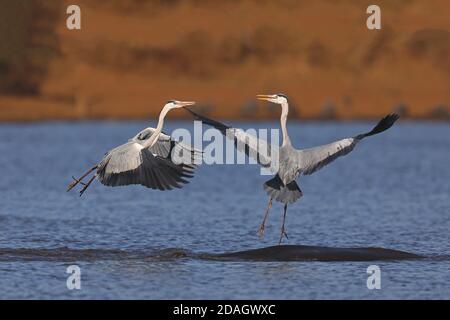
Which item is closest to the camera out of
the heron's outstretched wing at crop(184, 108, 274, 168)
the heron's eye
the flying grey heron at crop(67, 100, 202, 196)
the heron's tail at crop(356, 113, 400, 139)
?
the heron's tail at crop(356, 113, 400, 139)

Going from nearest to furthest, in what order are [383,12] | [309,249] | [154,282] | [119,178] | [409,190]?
[154,282] < [119,178] < [309,249] < [409,190] < [383,12]

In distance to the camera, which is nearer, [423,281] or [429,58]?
[423,281]

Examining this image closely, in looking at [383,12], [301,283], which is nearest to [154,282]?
[301,283]

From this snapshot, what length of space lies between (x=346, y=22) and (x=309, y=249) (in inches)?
1791

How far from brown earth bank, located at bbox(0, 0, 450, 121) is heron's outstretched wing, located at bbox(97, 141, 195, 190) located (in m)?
34.4

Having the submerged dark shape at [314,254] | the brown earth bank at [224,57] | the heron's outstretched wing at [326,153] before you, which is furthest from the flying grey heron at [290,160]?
the brown earth bank at [224,57]

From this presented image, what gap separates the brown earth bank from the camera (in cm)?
5284

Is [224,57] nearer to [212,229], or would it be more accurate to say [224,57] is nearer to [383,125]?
[212,229]

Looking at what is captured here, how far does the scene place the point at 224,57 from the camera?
5841cm

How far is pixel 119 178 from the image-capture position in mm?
15547

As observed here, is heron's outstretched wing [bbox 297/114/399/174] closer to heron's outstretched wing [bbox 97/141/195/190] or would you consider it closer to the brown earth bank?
heron's outstretched wing [bbox 97/141/195/190]

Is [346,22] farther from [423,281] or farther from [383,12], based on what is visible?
Answer: [423,281]

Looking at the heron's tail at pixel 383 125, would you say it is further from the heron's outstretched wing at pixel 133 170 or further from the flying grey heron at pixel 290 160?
the heron's outstretched wing at pixel 133 170

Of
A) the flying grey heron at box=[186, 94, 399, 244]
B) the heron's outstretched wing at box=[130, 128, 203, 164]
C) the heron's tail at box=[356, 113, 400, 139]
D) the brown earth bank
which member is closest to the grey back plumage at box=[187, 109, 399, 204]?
the flying grey heron at box=[186, 94, 399, 244]
